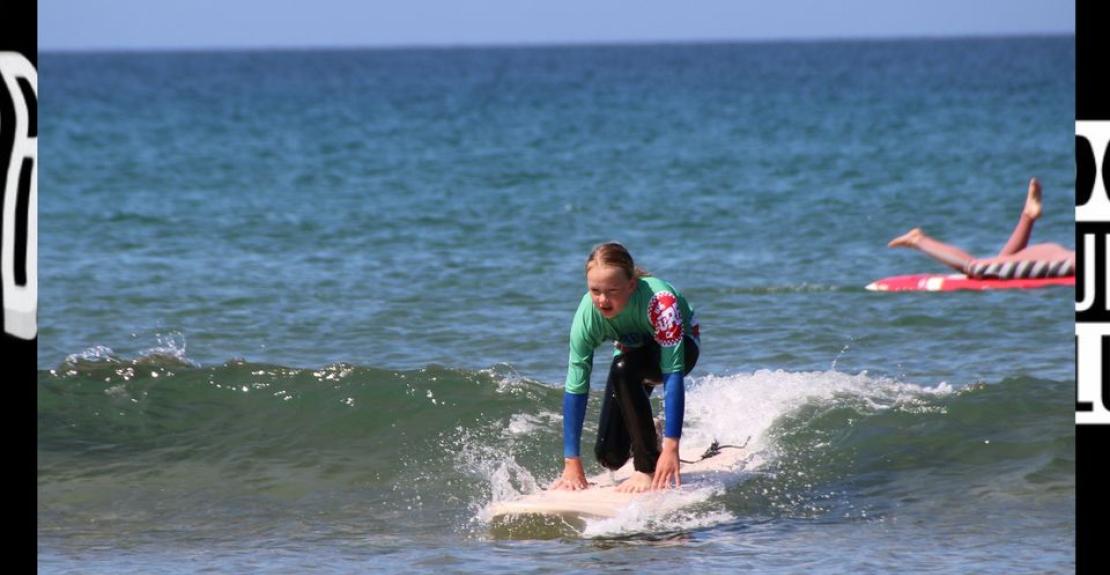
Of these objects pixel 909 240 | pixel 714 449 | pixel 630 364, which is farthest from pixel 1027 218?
pixel 630 364

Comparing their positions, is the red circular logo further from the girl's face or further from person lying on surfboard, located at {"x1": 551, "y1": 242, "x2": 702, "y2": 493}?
the girl's face

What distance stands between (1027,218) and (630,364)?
750 centimetres

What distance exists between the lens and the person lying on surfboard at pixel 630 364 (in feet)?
25.3

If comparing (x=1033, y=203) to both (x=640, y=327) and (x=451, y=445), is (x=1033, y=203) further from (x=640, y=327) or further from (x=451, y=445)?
(x=640, y=327)

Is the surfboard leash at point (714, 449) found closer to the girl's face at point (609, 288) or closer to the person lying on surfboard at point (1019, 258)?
the girl's face at point (609, 288)

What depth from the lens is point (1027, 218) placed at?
14.4m

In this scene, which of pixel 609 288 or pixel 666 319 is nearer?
pixel 609 288

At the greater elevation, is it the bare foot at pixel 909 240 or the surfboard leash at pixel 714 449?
the bare foot at pixel 909 240

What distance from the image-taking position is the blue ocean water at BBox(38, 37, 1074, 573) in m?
7.93

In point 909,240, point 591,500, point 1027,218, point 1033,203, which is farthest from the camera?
point 909,240

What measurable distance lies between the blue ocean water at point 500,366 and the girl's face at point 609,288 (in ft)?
3.38

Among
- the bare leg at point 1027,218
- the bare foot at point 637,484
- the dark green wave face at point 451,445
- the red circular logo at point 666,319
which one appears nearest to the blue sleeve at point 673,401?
the red circular logo at point 666,319

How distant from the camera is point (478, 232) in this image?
21391 millimetres

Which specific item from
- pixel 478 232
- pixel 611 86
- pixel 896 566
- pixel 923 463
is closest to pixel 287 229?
pixel 478 232
